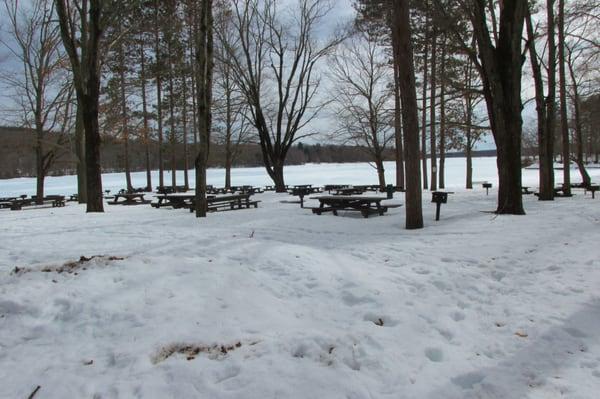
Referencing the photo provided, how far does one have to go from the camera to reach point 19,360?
9.70ft

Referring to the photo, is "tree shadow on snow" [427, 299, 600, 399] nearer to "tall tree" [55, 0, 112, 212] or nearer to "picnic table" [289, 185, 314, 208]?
"picnic table" [289, 185, 314, 208]

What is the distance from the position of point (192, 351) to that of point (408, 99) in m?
7.07

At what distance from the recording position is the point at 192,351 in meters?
3.10

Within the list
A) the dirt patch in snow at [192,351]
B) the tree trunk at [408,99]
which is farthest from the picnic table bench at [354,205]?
the dirt patch in snow at [192,351]

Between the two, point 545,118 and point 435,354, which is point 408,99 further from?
point 545,118

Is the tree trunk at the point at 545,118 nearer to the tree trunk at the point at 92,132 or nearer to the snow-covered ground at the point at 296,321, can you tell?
the snow-covered ground at the point at 296,321

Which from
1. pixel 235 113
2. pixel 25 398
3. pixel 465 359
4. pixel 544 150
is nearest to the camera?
pixel 25 398

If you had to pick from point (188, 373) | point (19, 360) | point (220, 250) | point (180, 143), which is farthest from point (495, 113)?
point (180, 143)

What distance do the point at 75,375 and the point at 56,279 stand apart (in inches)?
69.4

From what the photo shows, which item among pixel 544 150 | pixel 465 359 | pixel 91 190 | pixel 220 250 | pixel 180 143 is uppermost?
pixel 180 143

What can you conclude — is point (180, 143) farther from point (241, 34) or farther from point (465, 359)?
point (465, 359)

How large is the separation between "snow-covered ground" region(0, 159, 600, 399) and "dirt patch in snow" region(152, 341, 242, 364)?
0.01 metres

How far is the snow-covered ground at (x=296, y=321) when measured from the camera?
9.16ft

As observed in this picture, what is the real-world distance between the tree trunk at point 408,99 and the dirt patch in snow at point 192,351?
637 cm
